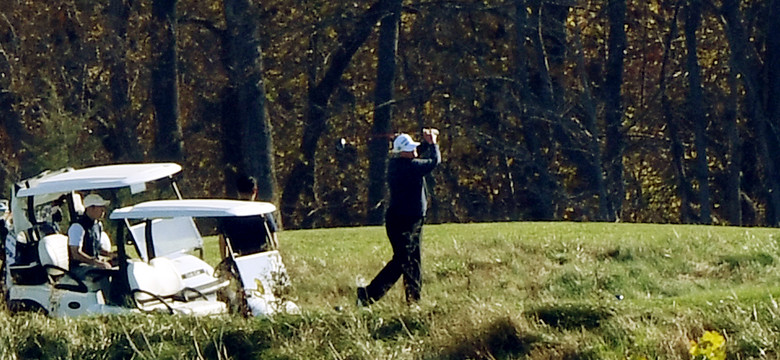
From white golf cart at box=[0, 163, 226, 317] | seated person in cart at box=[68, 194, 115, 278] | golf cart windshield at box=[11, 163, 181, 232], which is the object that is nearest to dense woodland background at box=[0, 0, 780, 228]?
golf cart windshield at box=[11, 163, 181, 232]

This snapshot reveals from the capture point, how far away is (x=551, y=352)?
1223cm

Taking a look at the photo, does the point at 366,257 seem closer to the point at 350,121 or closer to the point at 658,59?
the point at 350,121

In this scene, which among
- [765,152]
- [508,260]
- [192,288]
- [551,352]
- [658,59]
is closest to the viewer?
[551,352]

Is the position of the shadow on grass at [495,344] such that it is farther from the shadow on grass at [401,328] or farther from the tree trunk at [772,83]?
the tree trunk at [772,83]

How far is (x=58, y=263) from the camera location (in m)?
14.8

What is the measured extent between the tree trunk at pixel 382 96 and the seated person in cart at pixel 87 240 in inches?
746

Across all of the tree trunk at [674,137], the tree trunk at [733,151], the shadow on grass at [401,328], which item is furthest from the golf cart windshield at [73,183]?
the tree trunk at [674,137]

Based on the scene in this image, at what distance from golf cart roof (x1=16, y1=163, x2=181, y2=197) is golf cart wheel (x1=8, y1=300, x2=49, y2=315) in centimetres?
105

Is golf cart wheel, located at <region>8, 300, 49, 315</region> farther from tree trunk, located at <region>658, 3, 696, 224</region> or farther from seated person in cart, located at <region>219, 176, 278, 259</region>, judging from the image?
tree trunk, located at <region>658, 3, 696, 224</region>

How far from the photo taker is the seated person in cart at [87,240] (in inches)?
571

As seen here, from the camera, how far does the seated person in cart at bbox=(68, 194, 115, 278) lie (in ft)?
→ 47.5

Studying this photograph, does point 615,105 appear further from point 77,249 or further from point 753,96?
point 77,249

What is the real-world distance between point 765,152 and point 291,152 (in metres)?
10.6

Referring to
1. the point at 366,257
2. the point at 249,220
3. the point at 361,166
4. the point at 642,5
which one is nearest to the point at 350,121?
the point at 361,166
